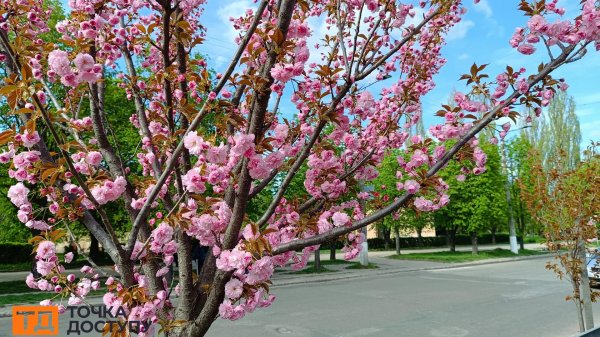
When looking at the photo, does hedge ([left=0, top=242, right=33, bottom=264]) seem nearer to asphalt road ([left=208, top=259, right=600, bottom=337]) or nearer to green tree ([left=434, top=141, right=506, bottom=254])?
asphalt road ([left=208, top=259, right=600, bottom=337])

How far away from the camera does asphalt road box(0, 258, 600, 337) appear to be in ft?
26.5

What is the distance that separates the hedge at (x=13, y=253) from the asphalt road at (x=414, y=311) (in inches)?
837

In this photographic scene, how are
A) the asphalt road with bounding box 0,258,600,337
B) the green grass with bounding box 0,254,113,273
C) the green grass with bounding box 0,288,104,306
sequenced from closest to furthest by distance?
the asphalt road with bounding box 0,258,600,337 < the green grass with bounding box 0,288,104,306 < the green grass with bounding box 0,254,113,273

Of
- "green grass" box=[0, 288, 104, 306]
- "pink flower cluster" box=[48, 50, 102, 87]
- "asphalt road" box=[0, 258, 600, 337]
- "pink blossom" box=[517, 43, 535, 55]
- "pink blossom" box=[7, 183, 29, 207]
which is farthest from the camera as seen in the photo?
"green grass" box=[0, 288, 104, 306]

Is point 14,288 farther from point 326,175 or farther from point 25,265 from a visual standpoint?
point 326,175

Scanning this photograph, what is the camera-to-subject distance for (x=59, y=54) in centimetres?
211

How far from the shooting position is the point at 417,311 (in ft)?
32.5

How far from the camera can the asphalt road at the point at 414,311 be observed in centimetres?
808

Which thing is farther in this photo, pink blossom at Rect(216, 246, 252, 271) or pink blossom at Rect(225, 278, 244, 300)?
pink blossom at Rect(225, 278, 244, 300)

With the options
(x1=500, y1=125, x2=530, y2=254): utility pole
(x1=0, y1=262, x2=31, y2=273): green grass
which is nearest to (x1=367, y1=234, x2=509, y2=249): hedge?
(x1=500, y1=125, x2=530, y2=254): utility pole

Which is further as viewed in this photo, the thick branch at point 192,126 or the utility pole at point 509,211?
the utility pole at point 509,211

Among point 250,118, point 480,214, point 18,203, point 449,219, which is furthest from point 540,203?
point 449,219

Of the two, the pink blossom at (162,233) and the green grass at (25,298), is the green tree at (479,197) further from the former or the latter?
the pink blossom at (162,233)

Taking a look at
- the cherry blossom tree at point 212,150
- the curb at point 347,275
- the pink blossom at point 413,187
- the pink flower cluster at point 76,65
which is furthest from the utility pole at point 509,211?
the pink flower cluster at point 76,65
